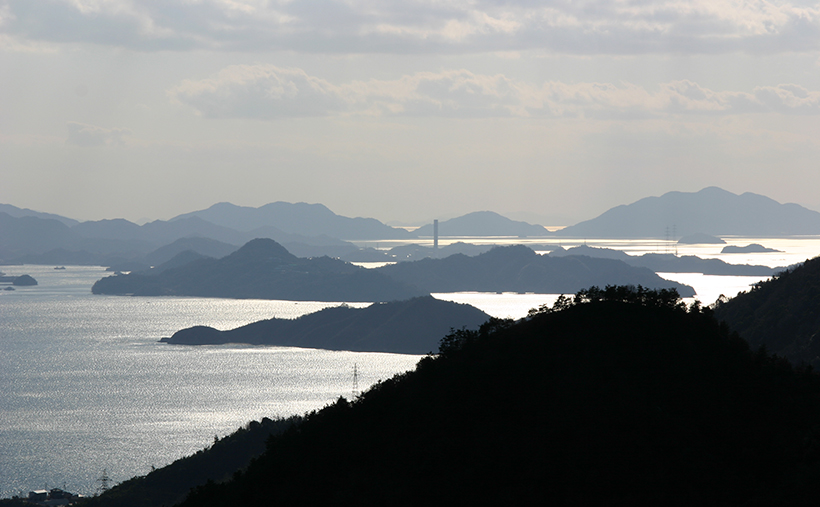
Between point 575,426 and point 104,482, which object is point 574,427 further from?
point 104,482

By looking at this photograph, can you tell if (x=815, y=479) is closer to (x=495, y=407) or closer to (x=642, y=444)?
(x=642, y=444)

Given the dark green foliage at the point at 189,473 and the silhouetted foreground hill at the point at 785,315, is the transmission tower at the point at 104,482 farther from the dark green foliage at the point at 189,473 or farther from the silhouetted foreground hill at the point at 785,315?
the silhouetted foreground hill at the point at 785,315

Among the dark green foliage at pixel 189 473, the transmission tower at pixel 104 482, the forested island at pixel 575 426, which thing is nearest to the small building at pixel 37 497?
the transmission tower at pixel 104 482

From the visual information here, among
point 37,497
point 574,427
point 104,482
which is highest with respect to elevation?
point 574,427

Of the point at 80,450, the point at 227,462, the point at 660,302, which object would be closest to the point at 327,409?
the point at 660,302

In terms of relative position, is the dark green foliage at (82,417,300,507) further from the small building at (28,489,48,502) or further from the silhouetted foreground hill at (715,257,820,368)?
the silhouetted foreground hill at (715,257,820,368)

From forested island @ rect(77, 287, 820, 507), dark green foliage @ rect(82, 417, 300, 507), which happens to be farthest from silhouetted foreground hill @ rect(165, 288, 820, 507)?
dark green foliage @ rect(82, 417, 300, 507)

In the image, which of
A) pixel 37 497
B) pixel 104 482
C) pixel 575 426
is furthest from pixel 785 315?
pixel 37 497
